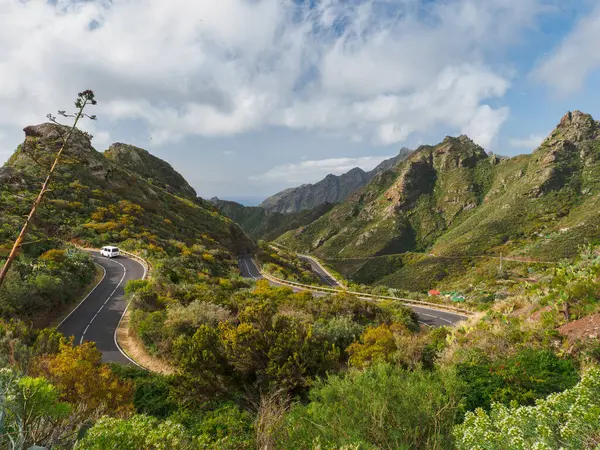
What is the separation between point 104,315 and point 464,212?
116 meters

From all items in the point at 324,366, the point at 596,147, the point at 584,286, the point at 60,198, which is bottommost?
the point at 324,366

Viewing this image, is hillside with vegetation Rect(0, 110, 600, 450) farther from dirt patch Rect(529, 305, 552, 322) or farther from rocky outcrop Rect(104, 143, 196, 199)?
rocky outcrop Rect(104, 143, 196, 199)

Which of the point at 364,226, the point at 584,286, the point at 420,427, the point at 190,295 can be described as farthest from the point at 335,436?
the point at 364,226

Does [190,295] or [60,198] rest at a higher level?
[60,198]

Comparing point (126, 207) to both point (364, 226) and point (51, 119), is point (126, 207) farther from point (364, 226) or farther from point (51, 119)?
point (364, 226)

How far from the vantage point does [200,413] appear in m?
8.55

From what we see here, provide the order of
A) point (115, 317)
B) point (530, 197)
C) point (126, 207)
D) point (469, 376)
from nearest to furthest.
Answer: point (469, 376)
point (115, 317)
point (126, 207)
point (530, 197)

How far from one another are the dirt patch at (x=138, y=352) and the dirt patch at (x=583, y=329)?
13.4m

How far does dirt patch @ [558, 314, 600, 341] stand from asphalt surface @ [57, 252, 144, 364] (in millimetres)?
16201

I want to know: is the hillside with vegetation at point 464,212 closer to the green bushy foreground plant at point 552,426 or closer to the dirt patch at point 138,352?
the dirt patch at point 138,352

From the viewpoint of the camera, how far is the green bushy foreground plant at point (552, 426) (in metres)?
3.59

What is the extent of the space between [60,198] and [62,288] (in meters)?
26.6

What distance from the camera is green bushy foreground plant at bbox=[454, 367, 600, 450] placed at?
3590 mm

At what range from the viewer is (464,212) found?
111m
